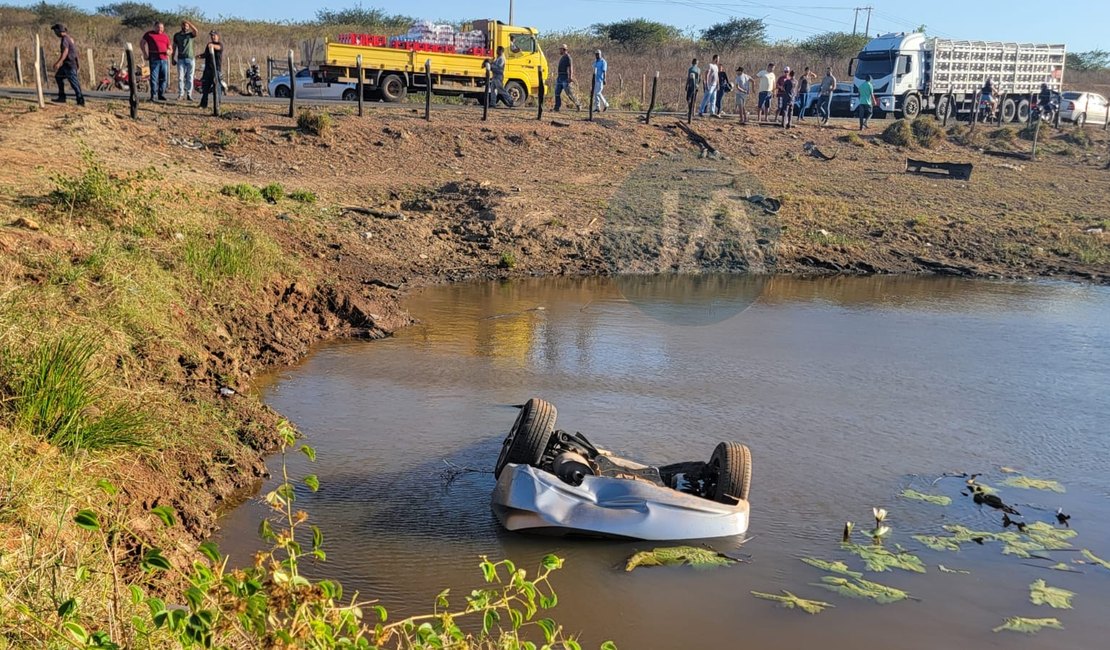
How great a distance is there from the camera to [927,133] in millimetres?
26938

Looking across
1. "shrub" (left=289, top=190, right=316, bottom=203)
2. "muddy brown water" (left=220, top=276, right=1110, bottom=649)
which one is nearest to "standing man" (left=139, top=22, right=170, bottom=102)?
"shrub" (left=289, top=190, right=316, bottom=203)

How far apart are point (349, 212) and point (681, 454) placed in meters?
9.35

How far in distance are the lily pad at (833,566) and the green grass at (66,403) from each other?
14.3 feet

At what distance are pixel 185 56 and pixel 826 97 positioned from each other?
1788 centimetres

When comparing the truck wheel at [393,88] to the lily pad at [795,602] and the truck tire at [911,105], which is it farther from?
the lily pad at [795,602]

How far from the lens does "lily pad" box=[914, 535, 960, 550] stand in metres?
6.65

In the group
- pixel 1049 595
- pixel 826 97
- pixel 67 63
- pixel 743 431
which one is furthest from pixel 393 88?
pixel 1049 595

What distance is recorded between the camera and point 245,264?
428 inches

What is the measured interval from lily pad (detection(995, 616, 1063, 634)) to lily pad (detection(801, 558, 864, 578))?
864 mm

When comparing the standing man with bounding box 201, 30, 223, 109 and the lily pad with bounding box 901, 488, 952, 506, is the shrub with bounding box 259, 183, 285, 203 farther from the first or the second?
the lily pad with bounding box 901, 488, 952, 506

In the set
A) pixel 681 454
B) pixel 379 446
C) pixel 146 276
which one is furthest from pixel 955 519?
pixel 146 276

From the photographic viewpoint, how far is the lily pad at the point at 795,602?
5.79 metres

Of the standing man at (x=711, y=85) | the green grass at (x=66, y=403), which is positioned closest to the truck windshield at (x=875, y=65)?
the standing man at (x=711, y=85)

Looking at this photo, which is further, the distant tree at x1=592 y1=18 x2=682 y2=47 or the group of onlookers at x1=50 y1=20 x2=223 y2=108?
the distant tree at x1=592 y1=18 x2=682 y2=47
